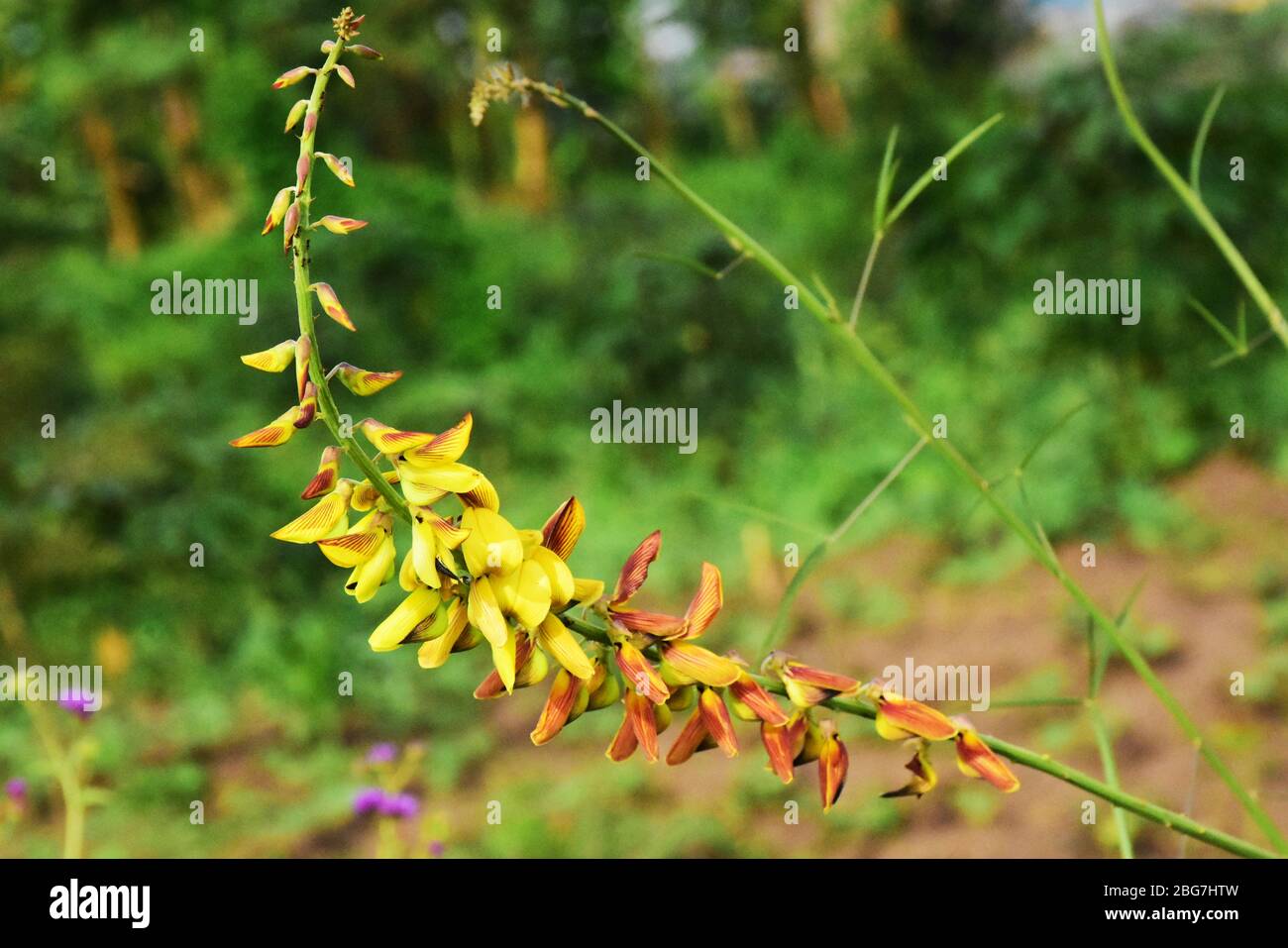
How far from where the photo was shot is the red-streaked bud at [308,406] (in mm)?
423

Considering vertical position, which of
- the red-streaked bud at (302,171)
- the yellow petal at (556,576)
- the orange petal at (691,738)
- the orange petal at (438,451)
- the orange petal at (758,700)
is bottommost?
the orange petal at (691,738)

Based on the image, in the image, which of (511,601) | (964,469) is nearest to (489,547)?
(511,601)

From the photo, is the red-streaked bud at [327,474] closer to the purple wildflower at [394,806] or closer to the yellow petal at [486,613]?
the yellow petal at [486,613]

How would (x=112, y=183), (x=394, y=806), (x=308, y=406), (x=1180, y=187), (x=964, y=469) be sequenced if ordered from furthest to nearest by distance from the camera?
(x=112, y=183) → (x=394, y=806) → (x=1180, y=187) → (x=964, y=469) → (x=308, y=406)

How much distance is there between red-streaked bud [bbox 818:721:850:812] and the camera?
1.59ft

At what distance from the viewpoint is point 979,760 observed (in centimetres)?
49

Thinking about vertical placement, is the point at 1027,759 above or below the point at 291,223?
below

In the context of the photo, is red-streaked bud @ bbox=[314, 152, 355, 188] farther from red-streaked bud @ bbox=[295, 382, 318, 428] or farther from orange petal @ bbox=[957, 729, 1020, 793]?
orange petal @ bbox=[957, 729, 1020, 793]

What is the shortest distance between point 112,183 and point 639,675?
11.2 metres

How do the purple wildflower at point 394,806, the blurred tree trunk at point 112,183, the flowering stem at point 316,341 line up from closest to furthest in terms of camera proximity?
the flowering stem at point 316,341 < the purple wildflower at point 394,806 < the blurred tree trunk at point 112,183

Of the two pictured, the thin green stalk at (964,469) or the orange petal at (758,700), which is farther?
the thin green stalk at (964,469)

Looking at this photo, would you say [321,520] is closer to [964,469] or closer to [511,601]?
[511,601]

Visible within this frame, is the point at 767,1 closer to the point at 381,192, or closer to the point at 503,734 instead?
the point at 381,192

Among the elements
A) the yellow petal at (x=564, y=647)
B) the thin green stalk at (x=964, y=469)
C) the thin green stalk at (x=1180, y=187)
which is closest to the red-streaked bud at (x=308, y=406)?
the yellow petal at (x=564, y=647)
